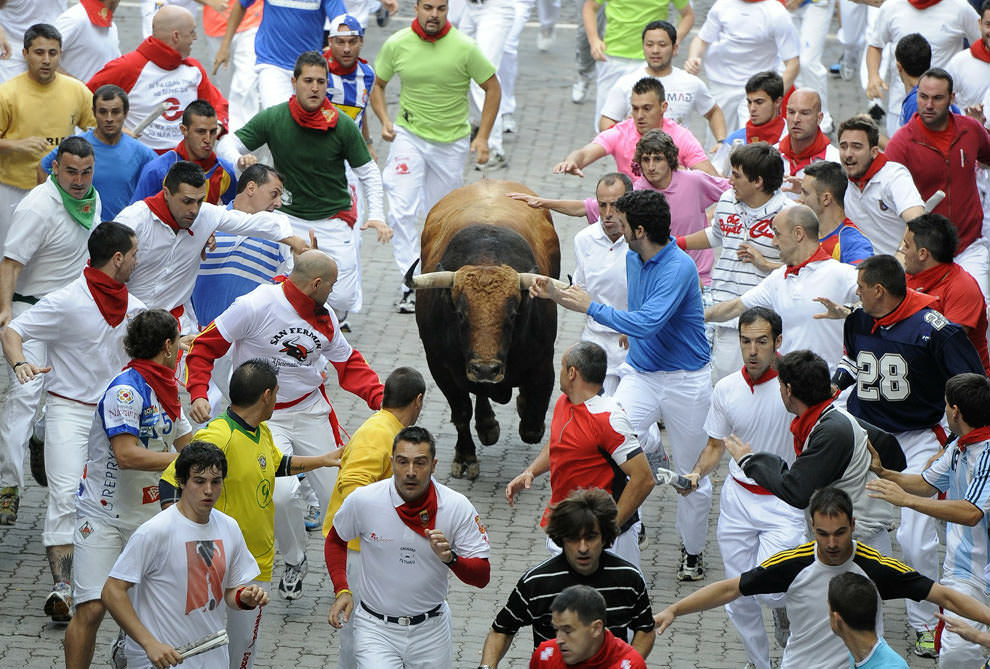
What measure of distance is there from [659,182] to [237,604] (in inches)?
207

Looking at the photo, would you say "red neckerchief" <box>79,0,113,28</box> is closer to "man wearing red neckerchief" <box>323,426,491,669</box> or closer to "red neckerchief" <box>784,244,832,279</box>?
"red neckerchief" <box>784,244,832,279</box>

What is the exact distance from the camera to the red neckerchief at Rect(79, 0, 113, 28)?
1327 centimetres

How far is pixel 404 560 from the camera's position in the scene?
22.6ft

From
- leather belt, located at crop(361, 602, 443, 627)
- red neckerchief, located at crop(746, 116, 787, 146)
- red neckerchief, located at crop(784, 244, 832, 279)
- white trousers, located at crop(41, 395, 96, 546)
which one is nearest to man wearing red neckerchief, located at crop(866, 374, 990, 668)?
red neckerchief, located at crop(784, 244, 832, 279)

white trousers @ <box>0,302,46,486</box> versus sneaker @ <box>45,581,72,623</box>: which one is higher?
white trousers @ <box>0,302,46,486</box>

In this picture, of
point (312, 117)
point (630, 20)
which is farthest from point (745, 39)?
point (312, 117)

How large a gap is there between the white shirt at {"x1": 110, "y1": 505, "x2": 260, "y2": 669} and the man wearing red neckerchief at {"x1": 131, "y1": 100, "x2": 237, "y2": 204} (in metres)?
4.12

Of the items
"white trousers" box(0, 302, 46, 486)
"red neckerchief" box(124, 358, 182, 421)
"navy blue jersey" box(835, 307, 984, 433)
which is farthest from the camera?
"white trousers" box(0, 302, 46, 486)

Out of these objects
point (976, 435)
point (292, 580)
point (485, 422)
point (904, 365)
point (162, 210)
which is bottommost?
point (485, 422)

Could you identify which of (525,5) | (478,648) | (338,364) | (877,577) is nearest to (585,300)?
(338,364)

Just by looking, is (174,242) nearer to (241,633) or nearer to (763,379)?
(241,633)

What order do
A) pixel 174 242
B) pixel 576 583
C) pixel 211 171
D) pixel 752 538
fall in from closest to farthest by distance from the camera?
1. pixel 576 583
2. pixel 752 538
3. pixel 174 242
4. pixel 211 171

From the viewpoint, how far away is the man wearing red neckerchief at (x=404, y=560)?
6844 millimetres

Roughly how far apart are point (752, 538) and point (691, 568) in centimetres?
130
